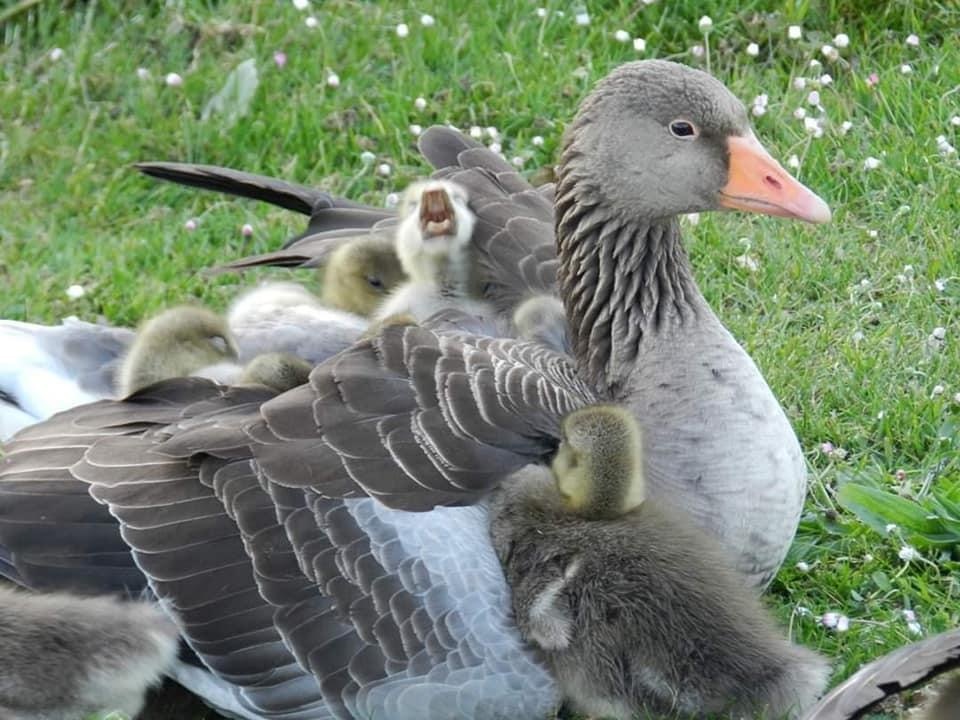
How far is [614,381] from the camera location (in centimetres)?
533

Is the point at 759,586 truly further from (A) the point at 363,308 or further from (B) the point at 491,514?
(A) the point at 363,308

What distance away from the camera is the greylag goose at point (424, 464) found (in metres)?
4.71

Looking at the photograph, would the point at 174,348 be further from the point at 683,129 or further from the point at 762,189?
the point at 762,189

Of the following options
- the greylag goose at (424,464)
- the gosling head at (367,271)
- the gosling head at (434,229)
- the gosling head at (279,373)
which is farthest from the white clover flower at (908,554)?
the gosling head at (367,271)

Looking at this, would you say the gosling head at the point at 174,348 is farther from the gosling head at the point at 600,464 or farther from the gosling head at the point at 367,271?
the gosling head at the point at 600,464

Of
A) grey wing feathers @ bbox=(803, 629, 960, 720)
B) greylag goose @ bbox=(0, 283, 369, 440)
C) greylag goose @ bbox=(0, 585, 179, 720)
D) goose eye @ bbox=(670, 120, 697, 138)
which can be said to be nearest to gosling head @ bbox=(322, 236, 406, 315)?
greylag goose @ bbox=(0, 283, 369, 440)

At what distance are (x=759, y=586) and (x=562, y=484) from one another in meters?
0.73

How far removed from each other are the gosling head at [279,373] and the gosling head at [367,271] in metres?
0.86

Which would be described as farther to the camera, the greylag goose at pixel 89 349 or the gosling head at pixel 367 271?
the gosling head at pixel 367 271

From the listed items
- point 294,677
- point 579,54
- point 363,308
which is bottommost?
point 294,677

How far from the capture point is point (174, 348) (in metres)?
5.61

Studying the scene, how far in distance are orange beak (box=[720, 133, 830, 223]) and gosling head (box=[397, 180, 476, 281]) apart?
89 cm

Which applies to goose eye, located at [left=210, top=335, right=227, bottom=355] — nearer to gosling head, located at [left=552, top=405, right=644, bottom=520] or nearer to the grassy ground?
the grassy ground

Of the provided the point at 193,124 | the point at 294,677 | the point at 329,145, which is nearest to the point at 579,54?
the point at 329,145
